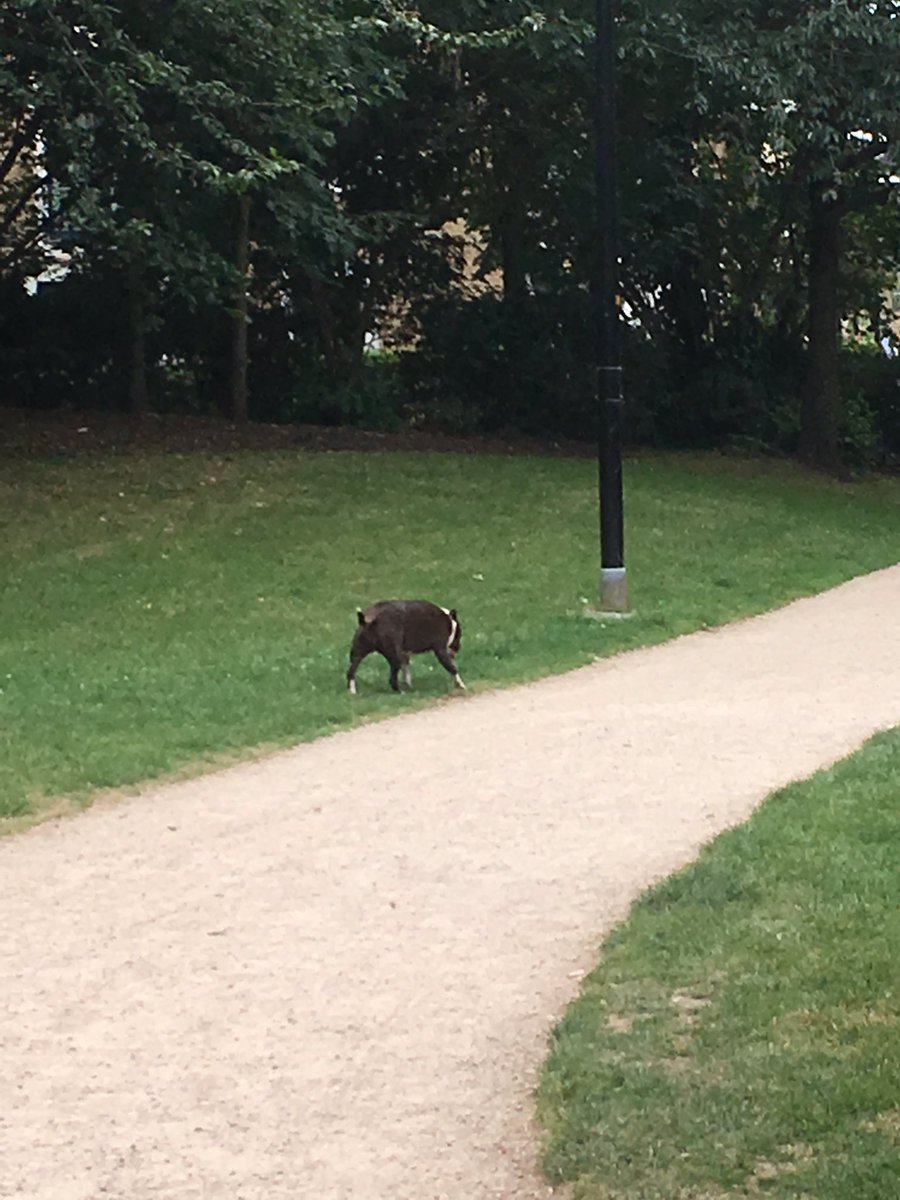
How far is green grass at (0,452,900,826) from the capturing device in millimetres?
11016

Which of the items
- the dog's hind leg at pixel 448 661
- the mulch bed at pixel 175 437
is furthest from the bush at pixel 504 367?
the dog's hind leg at pixel 448 661

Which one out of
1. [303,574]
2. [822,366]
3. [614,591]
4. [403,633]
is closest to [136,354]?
[303,574]

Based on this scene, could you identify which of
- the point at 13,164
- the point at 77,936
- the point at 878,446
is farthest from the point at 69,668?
the point at 878,446

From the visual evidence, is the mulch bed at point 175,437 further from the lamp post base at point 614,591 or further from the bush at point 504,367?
the lamp post base at point 614,591

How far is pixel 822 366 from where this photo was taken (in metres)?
27.9

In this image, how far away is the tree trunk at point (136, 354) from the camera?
24.5 m

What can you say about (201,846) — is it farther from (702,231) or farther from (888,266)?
(888,266)

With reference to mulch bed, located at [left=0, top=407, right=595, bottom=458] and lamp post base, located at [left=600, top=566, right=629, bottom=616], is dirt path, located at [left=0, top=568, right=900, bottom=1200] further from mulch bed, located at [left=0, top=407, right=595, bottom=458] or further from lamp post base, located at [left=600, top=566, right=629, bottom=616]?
mulch bed, located at [left=0, top=407, right=595, bottom=458]

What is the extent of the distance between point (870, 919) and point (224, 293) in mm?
17719

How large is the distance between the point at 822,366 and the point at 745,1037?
77.7 feet

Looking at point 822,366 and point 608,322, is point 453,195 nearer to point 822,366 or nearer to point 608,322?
point 822,366

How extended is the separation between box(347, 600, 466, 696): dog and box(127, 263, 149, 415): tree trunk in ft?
44.2

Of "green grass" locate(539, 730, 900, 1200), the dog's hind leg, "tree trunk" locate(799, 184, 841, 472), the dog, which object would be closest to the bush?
"tree trunk" locate(799, 184, 841, 472)

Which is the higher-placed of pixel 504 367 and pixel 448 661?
pixel 504 367
